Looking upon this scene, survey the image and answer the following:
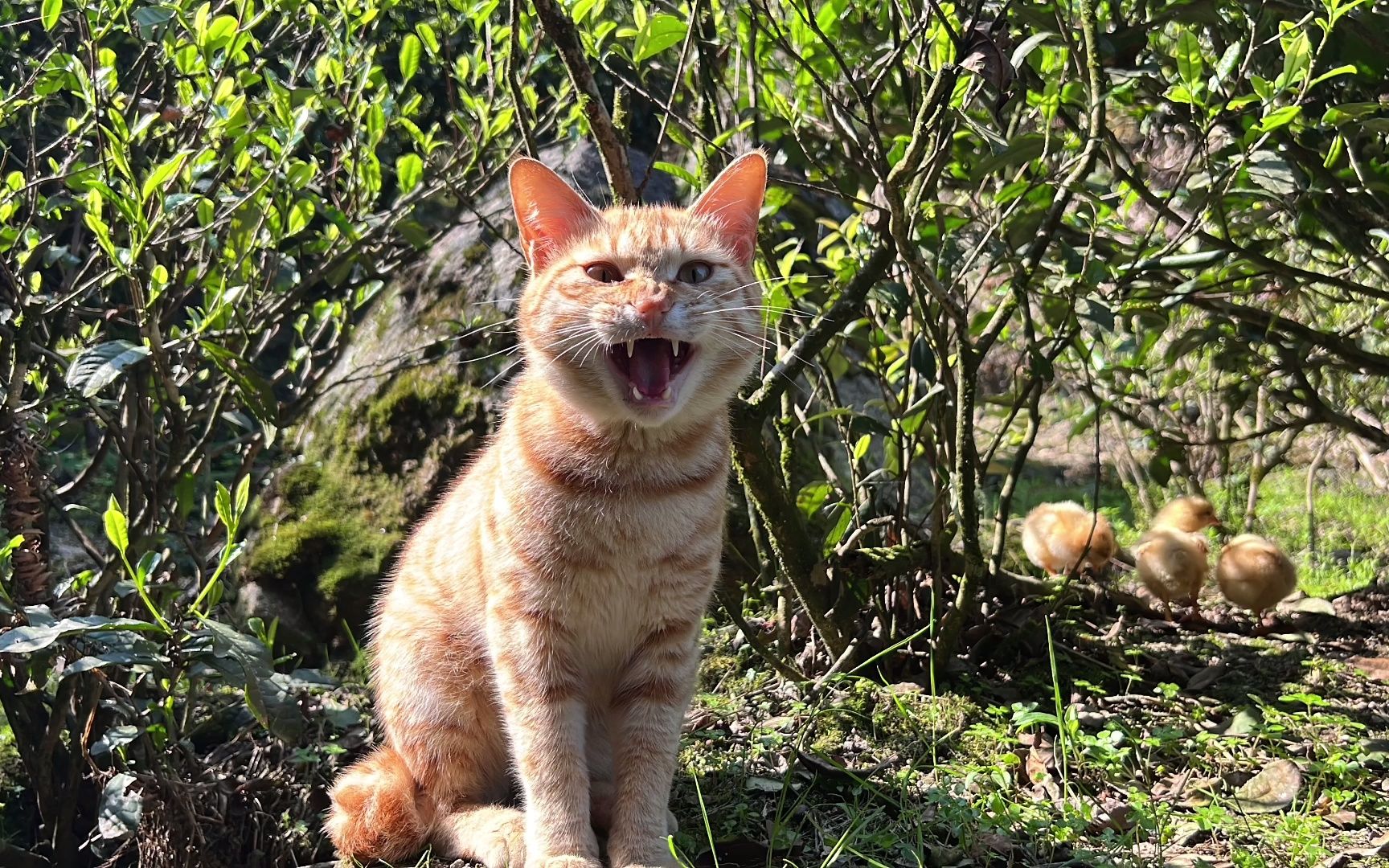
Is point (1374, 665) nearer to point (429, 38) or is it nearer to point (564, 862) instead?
point (564, 862)

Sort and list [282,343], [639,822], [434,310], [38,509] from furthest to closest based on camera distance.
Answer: [282,343] < [434,310] < [38,509] < [639,822]

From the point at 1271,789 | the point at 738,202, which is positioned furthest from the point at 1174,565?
the point at 738,202

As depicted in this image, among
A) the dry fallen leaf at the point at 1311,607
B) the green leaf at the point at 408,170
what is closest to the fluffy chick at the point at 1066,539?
the dry fallen leaf at the point at 1311,607

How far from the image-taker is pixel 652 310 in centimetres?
221

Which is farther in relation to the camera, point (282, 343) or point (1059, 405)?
point (1059, 405)

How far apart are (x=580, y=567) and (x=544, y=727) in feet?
1.12

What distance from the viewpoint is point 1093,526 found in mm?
3416

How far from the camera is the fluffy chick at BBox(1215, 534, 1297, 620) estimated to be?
3.45 metres

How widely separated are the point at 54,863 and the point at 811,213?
2.88m

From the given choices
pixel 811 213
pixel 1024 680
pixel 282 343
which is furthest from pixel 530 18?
pixel 282 343

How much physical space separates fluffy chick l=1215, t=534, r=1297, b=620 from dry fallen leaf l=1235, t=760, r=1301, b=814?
3.12 ft

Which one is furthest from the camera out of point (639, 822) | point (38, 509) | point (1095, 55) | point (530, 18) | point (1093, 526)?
point (530, 18)

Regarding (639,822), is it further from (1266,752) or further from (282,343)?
(282,343)

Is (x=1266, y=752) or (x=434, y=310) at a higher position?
(x=434, y=310)
